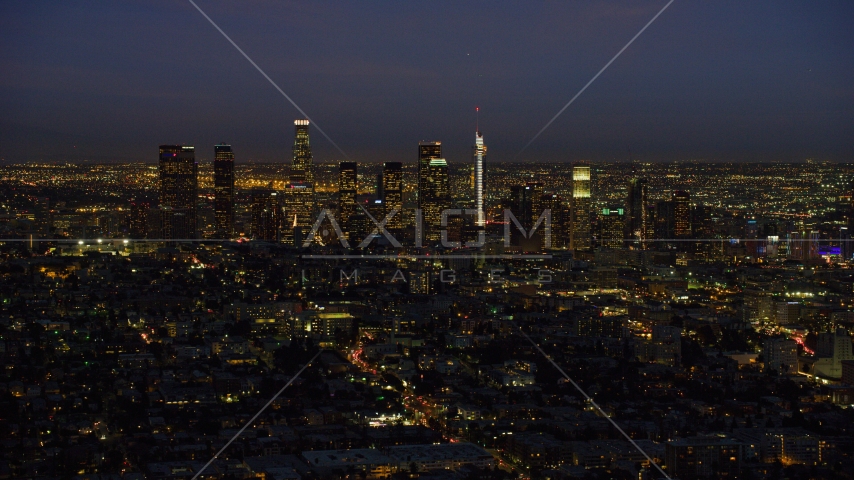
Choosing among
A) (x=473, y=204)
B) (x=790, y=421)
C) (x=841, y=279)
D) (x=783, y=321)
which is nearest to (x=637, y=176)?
(x=473, y=204)

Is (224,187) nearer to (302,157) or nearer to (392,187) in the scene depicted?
(302,157)

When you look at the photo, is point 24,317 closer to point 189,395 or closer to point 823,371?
point 189,395

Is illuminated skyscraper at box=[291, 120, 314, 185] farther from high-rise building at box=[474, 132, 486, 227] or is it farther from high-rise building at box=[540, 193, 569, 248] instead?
high-rise building at box=[540, 193, 569, 248]

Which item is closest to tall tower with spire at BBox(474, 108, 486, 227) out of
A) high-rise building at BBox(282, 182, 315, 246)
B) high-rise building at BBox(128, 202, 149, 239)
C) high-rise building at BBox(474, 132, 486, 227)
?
high-rise building at BBox(474, 132, 486, 227)

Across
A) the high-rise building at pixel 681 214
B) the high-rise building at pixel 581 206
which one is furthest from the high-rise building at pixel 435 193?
the high-rise building at pixel 681 214

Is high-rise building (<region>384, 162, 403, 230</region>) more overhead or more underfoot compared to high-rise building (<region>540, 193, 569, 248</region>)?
more overhead
